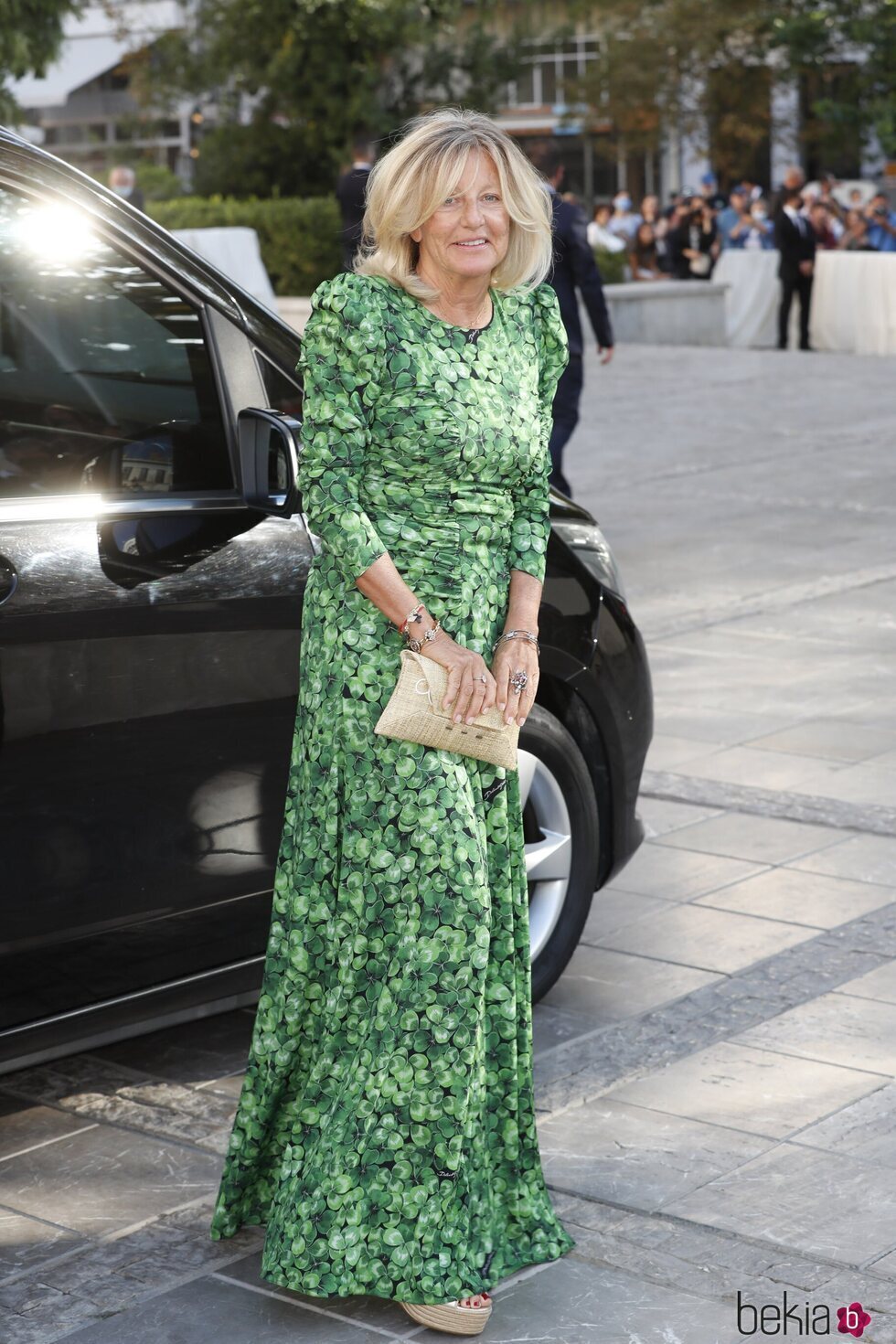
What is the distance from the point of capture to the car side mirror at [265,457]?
3.29 metres

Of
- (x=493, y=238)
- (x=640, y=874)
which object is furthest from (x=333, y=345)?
(x=640, y=874)

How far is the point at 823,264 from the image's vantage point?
21469mm

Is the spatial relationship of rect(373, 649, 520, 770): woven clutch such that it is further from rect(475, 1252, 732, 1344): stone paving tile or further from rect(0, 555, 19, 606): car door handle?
A: rect(475, 1252, 732, 1344): stone paving tile

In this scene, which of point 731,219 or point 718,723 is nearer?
point 718,723

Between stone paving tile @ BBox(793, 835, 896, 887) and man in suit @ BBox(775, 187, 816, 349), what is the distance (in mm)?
16525

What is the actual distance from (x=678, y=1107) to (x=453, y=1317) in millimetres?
1001

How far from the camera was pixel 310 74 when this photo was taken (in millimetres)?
28953

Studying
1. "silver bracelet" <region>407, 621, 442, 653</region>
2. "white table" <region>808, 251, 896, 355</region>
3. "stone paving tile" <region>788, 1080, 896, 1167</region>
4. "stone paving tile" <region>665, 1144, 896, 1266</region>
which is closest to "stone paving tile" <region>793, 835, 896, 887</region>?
"stone paving tile" <region>788, 1080, 896, 1167</region>

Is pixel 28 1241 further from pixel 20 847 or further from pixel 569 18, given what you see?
pixel 569 18

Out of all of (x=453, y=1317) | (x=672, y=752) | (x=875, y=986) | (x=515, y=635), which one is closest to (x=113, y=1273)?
(x=453, y=1317)

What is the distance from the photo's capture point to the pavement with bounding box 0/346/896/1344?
9.82 ft

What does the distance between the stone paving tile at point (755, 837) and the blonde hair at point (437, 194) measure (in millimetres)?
2666

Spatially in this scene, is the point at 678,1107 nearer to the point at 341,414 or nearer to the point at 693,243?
the point at 341,414

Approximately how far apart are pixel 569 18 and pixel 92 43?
40.9 ft
